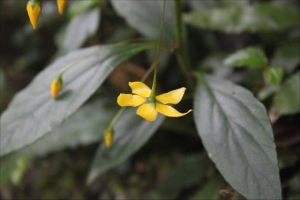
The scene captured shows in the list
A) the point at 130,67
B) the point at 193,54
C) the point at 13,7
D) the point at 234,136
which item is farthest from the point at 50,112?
the point at 13,7

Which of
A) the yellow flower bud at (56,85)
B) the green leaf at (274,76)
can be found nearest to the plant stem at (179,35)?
the green leaf at (274,76)

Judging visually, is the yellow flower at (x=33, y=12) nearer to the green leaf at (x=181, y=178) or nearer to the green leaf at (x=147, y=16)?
the green leaf at (x=147, y=16)

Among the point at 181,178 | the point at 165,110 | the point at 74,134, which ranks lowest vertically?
the point at 181,178

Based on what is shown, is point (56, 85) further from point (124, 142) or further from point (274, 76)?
point (274, 76)

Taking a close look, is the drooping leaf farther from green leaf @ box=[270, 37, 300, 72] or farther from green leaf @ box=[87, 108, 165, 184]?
green leaf @ box=[270, 37, 300, 72]

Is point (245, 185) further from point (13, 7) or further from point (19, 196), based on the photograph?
point (13, 7)

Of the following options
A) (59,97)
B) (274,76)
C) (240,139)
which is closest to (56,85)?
(59,97)

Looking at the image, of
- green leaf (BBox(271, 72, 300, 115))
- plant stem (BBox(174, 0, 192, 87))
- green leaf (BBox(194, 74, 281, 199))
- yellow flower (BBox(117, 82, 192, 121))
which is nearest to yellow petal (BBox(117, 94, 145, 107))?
yellow flower (BBox(117, 82, 192, 121))
